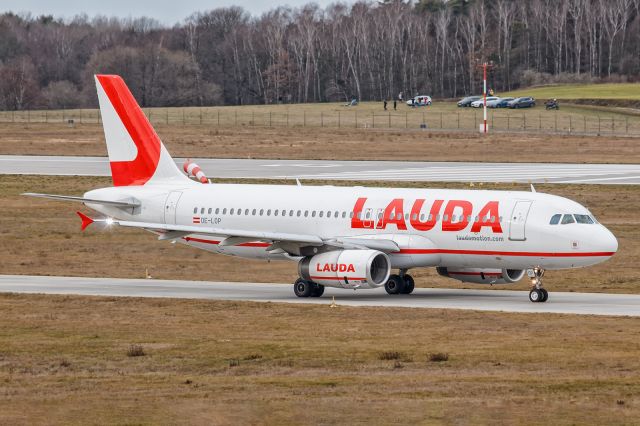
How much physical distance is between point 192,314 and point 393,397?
48.6 feet

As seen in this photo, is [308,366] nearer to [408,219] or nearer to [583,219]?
[408,219]

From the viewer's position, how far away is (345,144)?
123m

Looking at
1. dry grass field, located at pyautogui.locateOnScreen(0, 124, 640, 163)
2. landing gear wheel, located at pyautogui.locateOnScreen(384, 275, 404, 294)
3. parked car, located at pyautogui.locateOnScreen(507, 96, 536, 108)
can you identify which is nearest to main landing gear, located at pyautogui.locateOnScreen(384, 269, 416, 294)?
landing gear wheel, located at pyautogui.locateOnScreen(384, 275, 404, 294)

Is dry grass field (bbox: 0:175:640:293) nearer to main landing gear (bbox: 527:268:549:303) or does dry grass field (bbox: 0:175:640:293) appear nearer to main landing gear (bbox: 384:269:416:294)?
main landing gear (bbox: 384:269:416:294)

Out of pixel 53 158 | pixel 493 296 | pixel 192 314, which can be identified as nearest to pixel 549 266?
pixel 493 296

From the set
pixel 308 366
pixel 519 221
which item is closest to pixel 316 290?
pixel 519 221

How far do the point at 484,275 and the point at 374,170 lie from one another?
4931 cm

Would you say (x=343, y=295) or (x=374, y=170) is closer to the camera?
(x=343, y=295)

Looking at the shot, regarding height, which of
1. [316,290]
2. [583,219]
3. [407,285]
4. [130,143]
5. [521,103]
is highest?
[130,143]

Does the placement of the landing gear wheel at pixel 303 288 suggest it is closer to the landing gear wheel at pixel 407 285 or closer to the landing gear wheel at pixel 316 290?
the landing gear wheel at pixel 316 290

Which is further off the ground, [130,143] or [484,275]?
[130,143]

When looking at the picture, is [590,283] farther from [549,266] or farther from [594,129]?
Result: [594,129]

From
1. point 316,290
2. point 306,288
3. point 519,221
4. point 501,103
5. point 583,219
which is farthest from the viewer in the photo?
point 501,103

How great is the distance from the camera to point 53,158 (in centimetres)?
10719
